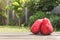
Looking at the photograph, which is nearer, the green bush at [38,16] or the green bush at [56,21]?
the green bush at [56,21]

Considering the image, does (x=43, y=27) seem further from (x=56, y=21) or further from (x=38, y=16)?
(x=38, y=16)

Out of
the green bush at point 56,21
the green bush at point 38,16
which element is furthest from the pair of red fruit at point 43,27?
the green bush at point 38,16

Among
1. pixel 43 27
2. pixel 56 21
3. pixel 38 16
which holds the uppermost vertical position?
pixel 43 27

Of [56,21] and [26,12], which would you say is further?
[26,12]

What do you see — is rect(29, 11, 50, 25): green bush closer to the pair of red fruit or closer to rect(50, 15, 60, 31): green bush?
rect(50, 15, 60, 31): green bush

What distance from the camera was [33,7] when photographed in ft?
35.4

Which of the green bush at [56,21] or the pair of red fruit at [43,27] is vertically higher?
the pair of red fruit at [43,27]

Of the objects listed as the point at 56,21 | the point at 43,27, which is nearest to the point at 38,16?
the point at 56,21

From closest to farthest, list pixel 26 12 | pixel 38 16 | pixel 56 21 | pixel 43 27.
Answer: pixel 43 27
pixel 56 21
pixel 38 16
pixel 26 12

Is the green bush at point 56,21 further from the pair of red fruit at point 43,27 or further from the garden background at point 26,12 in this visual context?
the pair of red fruit at point 43,27

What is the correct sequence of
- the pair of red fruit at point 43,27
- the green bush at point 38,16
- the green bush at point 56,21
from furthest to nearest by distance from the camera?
the green bush at point 38,16 → the green bush at point 56,21 → the pair of red fruit at point 43,27

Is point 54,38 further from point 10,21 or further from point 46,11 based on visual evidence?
point 10,21

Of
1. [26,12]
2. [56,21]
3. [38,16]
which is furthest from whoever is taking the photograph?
[26,12]

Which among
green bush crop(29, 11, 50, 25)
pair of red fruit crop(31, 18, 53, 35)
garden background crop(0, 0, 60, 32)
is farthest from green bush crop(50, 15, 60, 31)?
pair of red fruit crop(31, 18, 53, 35)
